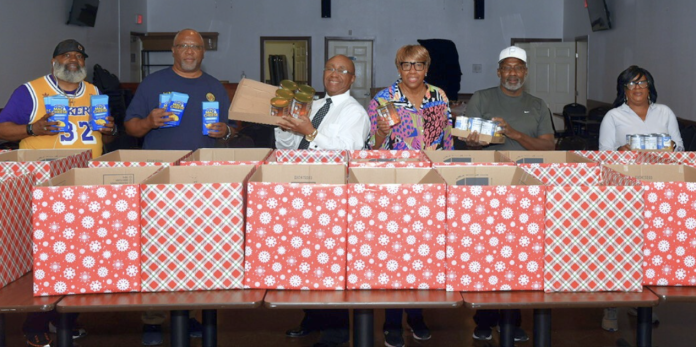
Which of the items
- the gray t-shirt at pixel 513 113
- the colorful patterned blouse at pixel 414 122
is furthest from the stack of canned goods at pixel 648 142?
the colorful patterned blouse at pixel 414 122

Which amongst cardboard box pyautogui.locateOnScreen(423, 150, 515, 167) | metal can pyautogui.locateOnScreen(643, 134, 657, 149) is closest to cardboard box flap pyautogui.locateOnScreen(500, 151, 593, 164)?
cardboard box pyautogui.locateOnScreen(423, 150, 515, 167)

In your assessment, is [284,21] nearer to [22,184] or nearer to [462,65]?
[462,65]

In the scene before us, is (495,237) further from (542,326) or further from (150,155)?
(150,155)

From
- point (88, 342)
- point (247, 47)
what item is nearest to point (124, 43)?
→ point (247, 47)

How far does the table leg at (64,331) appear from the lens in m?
2.54

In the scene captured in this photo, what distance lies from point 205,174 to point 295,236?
55cm

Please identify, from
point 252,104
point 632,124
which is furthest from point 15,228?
point 632,124

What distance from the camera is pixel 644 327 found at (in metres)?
2.78

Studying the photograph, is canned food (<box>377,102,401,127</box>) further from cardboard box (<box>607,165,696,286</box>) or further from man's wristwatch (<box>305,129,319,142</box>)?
cardboard box (<box>607,165,696,286</box>)

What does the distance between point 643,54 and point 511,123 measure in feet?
20.6

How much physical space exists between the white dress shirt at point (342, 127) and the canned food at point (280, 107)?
21 centimetres

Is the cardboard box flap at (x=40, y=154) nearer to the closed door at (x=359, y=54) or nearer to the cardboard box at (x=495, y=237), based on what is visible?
→ the cardboard box at (x=495, y=237)

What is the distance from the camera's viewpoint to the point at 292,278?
2.25m

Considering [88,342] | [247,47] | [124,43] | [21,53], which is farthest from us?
[247,47]
